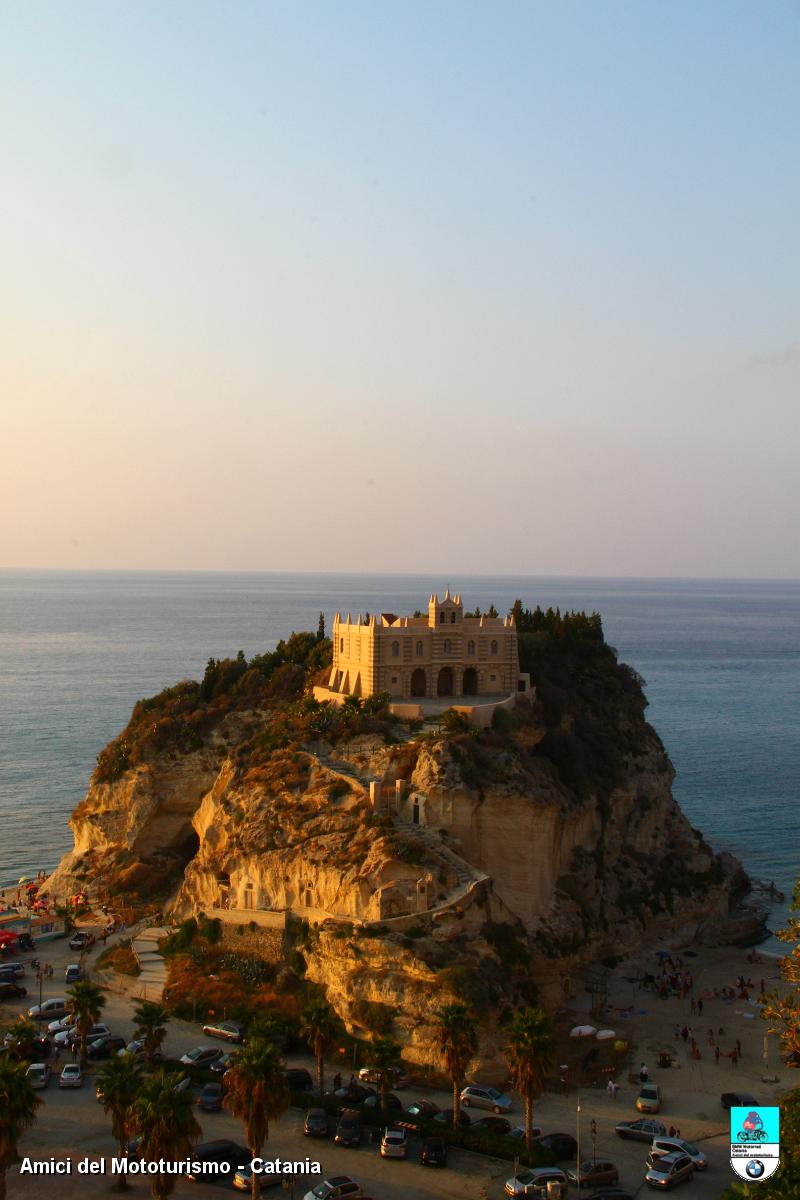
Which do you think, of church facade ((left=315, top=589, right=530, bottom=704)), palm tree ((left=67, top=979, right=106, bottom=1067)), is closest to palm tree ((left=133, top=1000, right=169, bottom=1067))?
palm tree ((left=67, top=979, right=106, bottom=1067))

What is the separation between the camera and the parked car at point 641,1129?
3741cm

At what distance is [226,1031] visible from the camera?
44.4 meters

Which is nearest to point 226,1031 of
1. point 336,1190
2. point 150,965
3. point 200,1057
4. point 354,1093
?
point 200,1057

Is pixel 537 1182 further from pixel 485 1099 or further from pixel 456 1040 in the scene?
pixel 485 1099

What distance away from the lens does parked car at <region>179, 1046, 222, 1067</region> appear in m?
41.2

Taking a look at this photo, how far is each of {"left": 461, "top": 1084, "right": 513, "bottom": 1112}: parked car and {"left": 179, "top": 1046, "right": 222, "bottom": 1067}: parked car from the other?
9.53 m

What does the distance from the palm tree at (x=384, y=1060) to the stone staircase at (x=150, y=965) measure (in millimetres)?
14598

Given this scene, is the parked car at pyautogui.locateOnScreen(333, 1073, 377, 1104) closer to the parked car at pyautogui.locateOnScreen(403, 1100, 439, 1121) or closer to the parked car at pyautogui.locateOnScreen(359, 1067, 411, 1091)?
the parked car at pyautogui.locateOnScreen(359, 1067, 411, 1091)

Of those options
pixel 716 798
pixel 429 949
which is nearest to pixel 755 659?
pixel 716 798

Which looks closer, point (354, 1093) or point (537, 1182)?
point (537, 1182)

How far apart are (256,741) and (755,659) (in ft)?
449

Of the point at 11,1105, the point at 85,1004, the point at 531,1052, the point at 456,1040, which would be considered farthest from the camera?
the point at 85,1004

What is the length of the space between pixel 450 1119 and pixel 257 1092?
9.99 meters

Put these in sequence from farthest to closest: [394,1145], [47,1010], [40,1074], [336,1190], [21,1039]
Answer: [47,1010]
[40,1074]
[394,1145]
[21,1039]
[336,1190]
